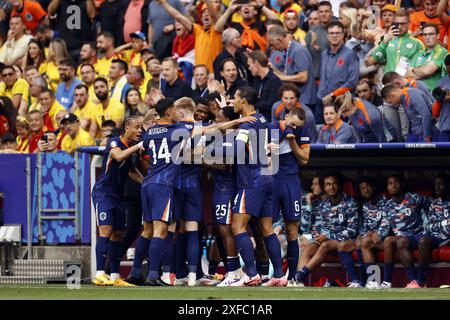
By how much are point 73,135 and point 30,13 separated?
508cm

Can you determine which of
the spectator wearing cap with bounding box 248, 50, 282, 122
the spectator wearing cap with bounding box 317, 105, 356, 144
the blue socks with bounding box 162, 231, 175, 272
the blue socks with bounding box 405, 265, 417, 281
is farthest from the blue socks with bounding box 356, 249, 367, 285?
the blue socks with bounding box 162, 231, 175, 272

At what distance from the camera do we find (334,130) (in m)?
16.9

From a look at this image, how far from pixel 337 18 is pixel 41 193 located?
5.09 metres

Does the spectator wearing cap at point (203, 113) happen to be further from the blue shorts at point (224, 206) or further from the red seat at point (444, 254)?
the red seat at point (444, 254)

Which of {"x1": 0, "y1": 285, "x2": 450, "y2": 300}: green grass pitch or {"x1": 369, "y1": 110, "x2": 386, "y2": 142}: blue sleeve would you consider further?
{"x1": 369, "y1": 110, "x2": 386, "y2": 142}: blue sleeve

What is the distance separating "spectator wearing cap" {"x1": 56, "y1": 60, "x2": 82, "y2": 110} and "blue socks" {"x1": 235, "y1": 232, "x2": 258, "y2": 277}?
681 cm

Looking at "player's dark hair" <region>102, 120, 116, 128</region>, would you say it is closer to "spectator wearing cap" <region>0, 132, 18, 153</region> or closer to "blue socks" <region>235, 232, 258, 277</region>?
"spectator wearing cap" <region>0, 132, 18, 153</region>

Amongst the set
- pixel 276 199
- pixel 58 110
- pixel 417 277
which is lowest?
pixel 417 277

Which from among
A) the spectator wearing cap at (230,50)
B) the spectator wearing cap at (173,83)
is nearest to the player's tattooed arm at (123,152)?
the spectator wearing cap at (173,83)

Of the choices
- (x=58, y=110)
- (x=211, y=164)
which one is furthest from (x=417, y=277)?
(x=58, y=110)

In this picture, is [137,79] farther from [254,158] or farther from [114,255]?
[254,158]

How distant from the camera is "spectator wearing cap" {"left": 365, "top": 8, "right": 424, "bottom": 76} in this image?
18.0 meters

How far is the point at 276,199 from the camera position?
15773 mm

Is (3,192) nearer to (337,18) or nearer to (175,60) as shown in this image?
(175,60)
